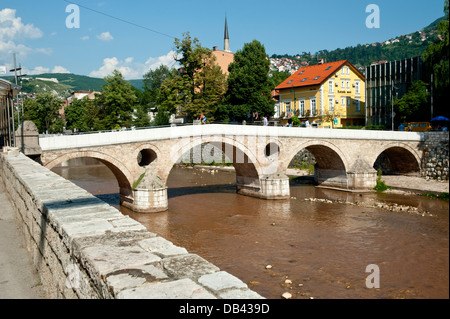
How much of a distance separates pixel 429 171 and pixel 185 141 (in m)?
16.1

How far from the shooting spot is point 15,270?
4750mm

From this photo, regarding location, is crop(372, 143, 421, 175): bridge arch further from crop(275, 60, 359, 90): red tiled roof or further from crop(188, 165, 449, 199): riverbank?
crop(275, 60, 359, 90): red tiled roof

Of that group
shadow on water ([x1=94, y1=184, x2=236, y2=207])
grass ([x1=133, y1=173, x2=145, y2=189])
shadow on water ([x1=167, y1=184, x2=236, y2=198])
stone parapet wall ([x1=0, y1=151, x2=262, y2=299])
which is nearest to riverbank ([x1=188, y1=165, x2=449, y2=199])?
shadow on water ([x1=167, y1=184, x2=236, y2=198])

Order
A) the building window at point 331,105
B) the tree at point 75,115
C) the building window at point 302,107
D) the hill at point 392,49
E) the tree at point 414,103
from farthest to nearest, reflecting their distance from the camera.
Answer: the hill at point 392,49
the tree at point 75,115
the building window at point 302,107
the building window at point 331,105
the tree at point 414,103

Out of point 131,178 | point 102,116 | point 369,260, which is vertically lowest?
point 369,260

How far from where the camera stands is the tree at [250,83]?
34.4 m

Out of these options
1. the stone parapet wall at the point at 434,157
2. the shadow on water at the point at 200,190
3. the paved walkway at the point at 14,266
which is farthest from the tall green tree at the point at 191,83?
the paved walkway at the point at 14,266

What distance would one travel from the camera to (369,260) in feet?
35.0

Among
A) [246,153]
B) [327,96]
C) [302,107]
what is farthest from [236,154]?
[302,107]

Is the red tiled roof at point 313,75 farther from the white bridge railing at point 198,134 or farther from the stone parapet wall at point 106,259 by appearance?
the stone parapet wall at point 106,259
